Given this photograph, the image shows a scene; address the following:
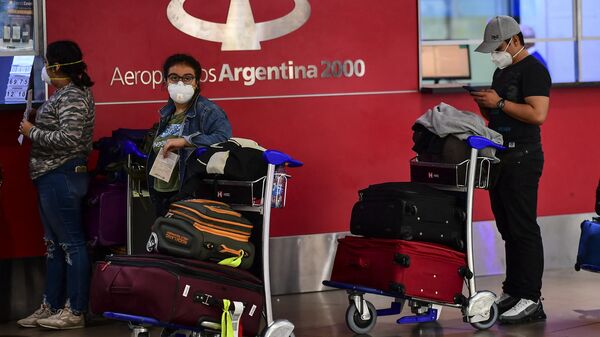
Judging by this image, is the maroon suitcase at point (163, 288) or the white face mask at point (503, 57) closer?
the maroon suitcase at point (163, 288)

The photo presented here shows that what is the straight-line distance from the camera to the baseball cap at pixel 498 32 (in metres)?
6.11

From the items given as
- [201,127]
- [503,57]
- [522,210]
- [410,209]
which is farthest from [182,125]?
[522,210]

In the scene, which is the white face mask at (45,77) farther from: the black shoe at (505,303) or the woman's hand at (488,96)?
the black shoe at (505,303)

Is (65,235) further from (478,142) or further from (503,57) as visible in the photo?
(503,57)

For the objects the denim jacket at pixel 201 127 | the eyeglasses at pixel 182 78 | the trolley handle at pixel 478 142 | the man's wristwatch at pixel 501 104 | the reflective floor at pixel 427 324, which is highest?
the eyeglasses at pixel 182 78

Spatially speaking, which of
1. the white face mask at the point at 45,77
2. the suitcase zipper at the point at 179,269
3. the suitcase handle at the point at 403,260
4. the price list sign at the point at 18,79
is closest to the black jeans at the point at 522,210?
the suitcase handle at the point at 403,260

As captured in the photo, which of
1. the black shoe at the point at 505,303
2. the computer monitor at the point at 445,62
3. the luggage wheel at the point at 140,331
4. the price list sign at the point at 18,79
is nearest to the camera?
the luggage wheel at the point at 140,331

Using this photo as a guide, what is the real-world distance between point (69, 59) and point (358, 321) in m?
2.10

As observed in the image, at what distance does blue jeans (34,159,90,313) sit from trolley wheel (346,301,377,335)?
1514mm

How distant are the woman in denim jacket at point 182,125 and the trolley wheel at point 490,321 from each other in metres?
1.68

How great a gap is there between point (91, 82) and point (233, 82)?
117 cm

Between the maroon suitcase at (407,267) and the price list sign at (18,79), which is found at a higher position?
the price list sign at (18,79)

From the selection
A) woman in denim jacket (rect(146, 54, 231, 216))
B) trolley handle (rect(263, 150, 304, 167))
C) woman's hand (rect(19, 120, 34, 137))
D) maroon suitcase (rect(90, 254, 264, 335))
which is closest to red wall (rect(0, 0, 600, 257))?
woman's hand (rect(19, 120, 34, 137))

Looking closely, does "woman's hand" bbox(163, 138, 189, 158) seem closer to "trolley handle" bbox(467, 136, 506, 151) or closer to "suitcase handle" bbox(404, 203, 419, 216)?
"suitcase handle" bbox(404, 203, 419, 216)
